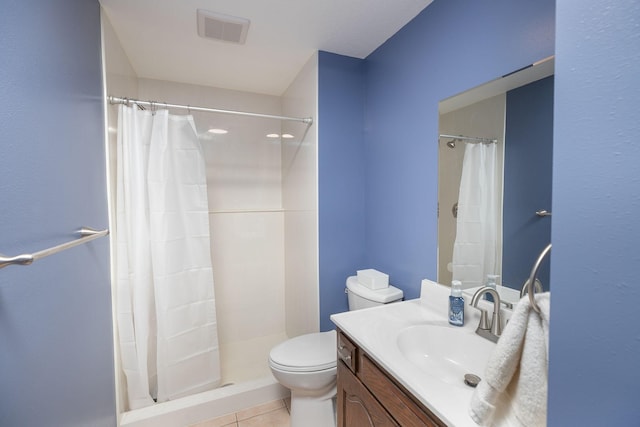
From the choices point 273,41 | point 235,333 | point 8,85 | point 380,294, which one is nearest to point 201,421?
point 235,333

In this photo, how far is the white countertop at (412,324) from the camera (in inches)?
27.2

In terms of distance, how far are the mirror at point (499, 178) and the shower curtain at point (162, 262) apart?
1.54m

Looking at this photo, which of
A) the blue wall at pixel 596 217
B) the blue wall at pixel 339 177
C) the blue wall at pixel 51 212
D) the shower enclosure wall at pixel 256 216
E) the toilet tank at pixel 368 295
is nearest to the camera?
the blue wall at pixel 596 217

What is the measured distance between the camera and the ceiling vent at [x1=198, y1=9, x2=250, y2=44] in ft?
4.78

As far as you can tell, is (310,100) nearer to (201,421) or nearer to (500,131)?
(500,131)

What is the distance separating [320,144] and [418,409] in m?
1.48

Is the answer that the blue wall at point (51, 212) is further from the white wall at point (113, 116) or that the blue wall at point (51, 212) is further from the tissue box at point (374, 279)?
the tissue box at point (374, 279)

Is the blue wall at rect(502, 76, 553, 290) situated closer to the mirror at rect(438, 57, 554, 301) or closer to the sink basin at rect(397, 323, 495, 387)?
the mirror at rect(438, 57, 554, 301)

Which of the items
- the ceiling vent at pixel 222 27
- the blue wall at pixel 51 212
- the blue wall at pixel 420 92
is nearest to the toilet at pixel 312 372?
the blue wall at pixel 420 92

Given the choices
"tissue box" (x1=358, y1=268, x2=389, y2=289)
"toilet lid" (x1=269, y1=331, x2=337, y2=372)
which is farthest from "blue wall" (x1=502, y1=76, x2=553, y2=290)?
"toilet lid" (x1=269, y1=331, x2=337, y2=372)

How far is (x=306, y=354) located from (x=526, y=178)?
1.34 metres

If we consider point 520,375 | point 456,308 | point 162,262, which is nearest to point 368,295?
point 456,308

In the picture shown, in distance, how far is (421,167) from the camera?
1.44 m

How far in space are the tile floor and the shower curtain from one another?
10.9 inches
